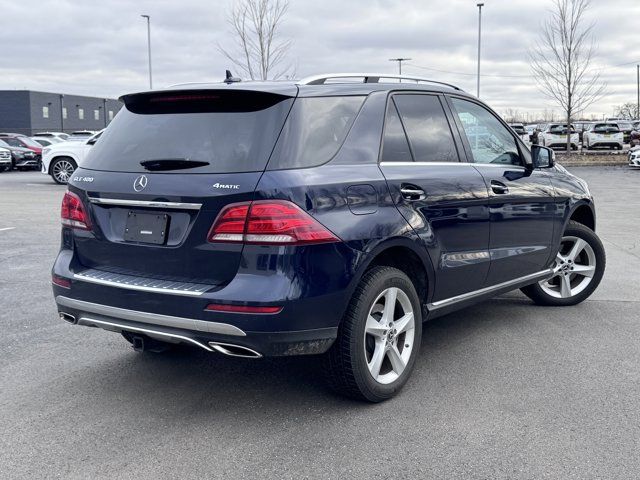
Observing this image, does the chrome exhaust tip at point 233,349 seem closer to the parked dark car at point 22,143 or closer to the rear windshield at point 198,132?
the rear windshield at point 198,132

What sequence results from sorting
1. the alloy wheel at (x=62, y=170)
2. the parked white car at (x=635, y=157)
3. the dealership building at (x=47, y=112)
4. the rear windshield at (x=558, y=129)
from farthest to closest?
the dealership building at (x=47, y=112), the rear windshield at (x=558, y=129), the parked white car at (x=635, y=157), the alloy wheel at (x=62, y=170)

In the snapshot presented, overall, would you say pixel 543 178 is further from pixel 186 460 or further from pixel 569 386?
pixel 186 460

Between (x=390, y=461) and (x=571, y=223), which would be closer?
(x=390, y=461)

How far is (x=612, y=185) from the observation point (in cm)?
2050

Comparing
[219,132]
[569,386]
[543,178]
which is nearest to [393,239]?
[219,132]

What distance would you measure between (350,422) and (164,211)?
1498 mm

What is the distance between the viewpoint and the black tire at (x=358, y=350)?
382cm

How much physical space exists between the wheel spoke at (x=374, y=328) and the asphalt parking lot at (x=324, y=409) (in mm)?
418

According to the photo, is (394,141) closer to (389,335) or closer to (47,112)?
(389,335)

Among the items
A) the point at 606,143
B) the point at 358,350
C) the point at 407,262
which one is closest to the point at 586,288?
the point at 407,262

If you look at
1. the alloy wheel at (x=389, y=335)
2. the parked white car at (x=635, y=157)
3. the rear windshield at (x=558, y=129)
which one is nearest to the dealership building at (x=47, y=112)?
the rear windshield at (x=558, y=129)

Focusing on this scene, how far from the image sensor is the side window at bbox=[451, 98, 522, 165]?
5.12 meters

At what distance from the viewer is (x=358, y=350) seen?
12.6ft

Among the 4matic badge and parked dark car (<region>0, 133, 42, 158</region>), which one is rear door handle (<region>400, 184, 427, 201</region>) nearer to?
the 4matic badge
